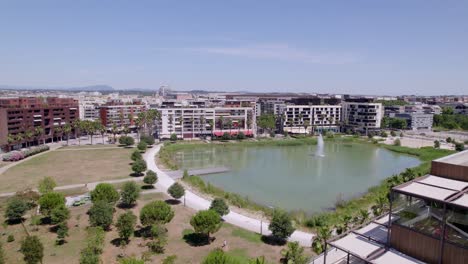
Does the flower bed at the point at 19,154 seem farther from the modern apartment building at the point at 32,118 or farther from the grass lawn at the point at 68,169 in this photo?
the modern apartment building at the point at 32,118

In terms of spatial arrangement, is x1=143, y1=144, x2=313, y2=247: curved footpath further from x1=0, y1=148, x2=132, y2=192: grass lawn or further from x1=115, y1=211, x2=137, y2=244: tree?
x1=115, y1=211, x2=137, y2=244: tree

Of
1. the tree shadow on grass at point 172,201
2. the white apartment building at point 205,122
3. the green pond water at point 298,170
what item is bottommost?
the green pond water at point 298,170

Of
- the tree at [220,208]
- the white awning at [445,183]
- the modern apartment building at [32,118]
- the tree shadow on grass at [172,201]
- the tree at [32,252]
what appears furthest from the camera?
the modern apartment building at [32,118]

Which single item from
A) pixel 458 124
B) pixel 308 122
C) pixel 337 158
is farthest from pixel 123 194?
pixel 458 124

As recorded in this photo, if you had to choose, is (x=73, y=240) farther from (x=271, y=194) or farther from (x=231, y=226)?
(x=271, y=194)

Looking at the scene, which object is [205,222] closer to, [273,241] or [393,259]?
[273,241]

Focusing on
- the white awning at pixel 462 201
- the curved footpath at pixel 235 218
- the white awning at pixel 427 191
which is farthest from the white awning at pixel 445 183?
the curved footpath at pixel 235 218
